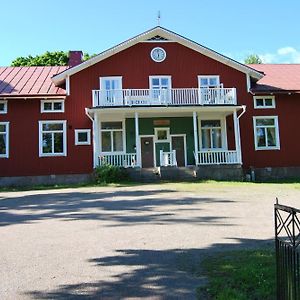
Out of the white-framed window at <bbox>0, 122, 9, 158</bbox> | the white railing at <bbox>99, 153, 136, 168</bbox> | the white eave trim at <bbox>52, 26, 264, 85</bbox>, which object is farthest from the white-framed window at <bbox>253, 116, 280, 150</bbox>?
the white-framed window at <bbox>0, 122, 9, 158</bbox>

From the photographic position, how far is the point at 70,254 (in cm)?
687

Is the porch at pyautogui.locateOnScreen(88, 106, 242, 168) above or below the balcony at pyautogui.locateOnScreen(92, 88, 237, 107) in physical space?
below

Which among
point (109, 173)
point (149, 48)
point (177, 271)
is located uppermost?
point (149, 48)

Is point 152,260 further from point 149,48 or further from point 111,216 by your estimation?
point 149,48

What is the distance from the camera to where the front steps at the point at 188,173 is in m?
21.5

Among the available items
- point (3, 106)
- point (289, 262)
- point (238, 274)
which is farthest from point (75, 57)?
point (289, 262)

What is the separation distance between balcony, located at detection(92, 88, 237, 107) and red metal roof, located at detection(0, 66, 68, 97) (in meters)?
2.69

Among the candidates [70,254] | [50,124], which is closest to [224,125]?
[50,124]

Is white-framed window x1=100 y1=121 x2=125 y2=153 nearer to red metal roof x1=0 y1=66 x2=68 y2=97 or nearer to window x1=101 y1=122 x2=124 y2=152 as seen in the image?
window x1=101 y1=122 x2=124 y2=152

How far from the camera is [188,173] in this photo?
21.7 metres

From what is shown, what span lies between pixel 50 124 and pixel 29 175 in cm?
312

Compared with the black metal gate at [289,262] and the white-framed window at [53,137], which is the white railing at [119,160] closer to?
the white-framed window at [53,137]

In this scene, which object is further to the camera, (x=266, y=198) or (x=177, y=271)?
(x=266, y=198)

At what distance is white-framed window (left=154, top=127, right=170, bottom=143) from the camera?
24953 mm
